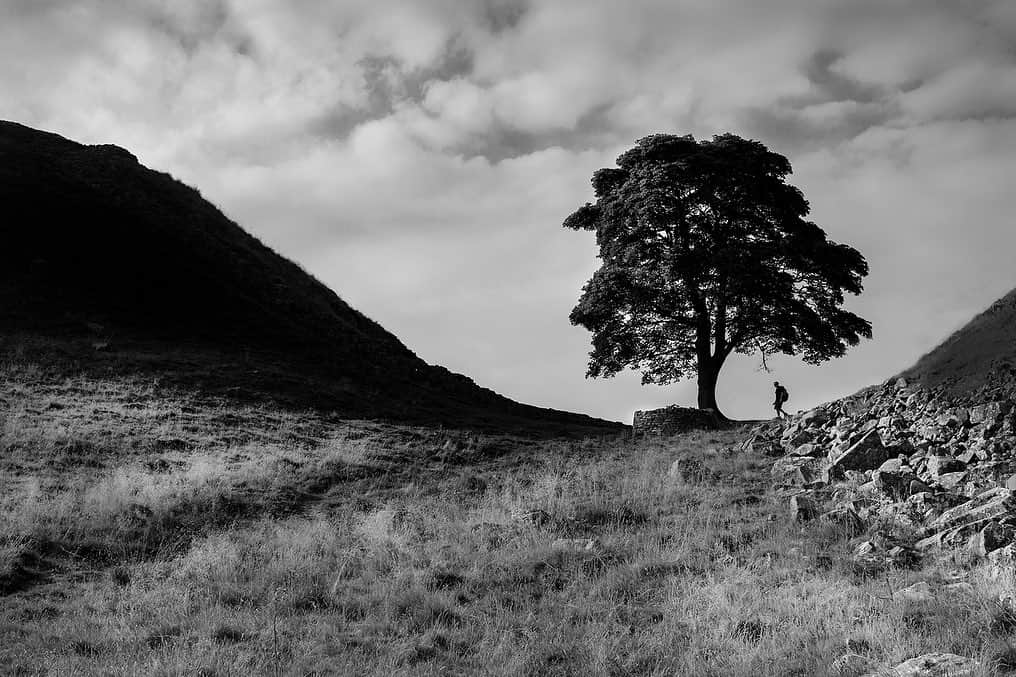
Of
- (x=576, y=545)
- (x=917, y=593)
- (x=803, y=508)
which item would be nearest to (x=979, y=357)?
(x=803, y=508)

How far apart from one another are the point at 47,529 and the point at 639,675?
9163 millimetres

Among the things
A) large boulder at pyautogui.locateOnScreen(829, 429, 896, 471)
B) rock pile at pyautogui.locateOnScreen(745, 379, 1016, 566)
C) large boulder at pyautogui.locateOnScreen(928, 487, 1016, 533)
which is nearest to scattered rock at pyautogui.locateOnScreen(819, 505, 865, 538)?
rock pile at pyautogui.locateOnScreen(745, 379, 1016, 566)

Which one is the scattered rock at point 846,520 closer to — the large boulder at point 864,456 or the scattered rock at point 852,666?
the large boulder at point 864,456

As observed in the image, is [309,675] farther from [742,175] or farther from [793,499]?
[742,175]

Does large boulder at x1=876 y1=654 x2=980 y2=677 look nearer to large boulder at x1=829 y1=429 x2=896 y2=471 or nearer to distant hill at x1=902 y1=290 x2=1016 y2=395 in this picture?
large boulder at x1=829 y1=429 x2=896 y2=471

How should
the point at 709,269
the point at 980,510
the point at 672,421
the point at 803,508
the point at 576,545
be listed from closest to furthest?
the point at 980,510 < the point at 576,545 < the point at 803,508 < the point at 672,421 < the point at 709,269

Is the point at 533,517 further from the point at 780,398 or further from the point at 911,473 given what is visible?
the point at 780,398

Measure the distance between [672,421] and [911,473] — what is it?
1123 cm

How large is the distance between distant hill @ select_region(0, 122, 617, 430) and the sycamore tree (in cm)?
398

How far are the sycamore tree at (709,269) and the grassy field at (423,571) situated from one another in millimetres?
10544

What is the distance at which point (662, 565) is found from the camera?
33.9 ft

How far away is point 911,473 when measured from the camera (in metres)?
13.0

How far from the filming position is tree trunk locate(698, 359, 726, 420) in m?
29.1

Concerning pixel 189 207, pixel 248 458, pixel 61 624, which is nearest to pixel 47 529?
pixel 61 624
